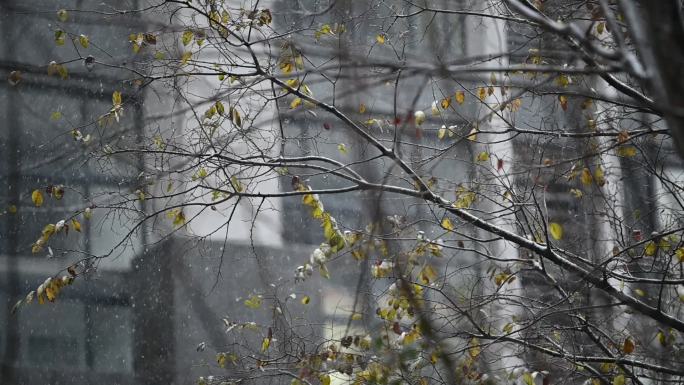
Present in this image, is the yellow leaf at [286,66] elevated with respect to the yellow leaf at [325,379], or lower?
elevated

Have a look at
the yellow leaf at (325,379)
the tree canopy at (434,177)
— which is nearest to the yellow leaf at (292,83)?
the tree canopy at (434,177)

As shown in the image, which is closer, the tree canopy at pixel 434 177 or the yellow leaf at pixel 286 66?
the tree canopy at pixel 434 177

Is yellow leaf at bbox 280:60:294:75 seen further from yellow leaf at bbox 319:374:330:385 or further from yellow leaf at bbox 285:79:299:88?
yellow leaf at bbox 319:374:330:385

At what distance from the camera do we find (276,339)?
4863 mm

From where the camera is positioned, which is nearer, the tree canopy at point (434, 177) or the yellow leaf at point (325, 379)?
the tree canopy at point (434, 177)

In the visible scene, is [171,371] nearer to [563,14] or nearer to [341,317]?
[341,317]

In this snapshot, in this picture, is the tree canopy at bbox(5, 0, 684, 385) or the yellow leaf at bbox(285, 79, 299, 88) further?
the yellow leaf at bbox(285, 79, 299, 88)

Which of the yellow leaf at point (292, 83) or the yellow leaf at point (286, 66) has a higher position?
the yellow leaf at point (286, 66)

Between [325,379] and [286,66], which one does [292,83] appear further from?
[325,379]

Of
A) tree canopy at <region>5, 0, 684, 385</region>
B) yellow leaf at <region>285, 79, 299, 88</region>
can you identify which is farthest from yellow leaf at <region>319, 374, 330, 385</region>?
yellow leaf at <region>285, 79, 299, 88</region>

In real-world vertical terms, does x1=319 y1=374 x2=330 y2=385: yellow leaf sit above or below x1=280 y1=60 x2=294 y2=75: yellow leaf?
below

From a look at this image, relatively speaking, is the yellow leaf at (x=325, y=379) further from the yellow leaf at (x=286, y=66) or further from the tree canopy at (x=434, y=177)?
the yellow leaf at (x=286, y=66)

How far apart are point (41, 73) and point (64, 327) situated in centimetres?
182

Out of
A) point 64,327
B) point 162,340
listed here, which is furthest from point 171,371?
point 64,327
